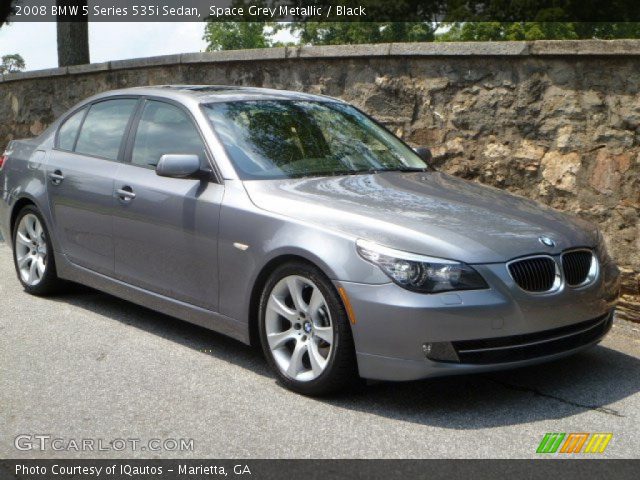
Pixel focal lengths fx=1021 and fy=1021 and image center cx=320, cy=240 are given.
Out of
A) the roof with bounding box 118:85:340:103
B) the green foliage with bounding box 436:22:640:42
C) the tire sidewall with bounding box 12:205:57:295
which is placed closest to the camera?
the roof with bounding box 118:85:340:103

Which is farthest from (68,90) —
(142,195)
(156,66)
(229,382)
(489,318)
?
(489,318)

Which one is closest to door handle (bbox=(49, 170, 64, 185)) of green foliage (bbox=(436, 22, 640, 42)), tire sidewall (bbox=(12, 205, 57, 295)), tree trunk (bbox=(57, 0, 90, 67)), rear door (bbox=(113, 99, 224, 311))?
tire sidewall (bbox=(12, 205, 57, 295))

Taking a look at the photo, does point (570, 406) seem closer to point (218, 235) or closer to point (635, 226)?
point (218, 235)

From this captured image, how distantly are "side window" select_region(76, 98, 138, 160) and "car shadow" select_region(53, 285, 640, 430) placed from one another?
1.46 meters

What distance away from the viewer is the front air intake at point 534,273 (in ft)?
16.0

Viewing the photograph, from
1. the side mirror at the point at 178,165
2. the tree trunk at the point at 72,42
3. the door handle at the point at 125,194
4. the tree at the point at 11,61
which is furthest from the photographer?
the tree at the point at 11,61

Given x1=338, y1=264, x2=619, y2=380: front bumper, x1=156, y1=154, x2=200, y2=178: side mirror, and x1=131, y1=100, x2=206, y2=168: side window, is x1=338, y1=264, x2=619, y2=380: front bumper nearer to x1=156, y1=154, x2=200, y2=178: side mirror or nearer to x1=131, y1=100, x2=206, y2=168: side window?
x1=156, y1=154, x2=200, y2=178: side mirror

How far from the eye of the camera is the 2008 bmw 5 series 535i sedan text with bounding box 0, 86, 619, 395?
15.7ft

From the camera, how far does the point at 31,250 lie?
757 centimetres

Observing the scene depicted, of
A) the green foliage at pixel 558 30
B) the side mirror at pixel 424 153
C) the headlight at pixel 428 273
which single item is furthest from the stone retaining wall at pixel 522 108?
the green foliage at pixel 558 30

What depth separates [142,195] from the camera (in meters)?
6.19
